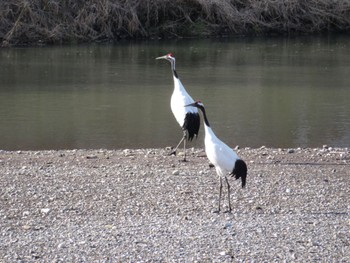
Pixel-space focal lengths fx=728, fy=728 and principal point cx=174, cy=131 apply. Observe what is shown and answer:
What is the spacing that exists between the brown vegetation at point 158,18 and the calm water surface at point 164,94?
44.9 inches

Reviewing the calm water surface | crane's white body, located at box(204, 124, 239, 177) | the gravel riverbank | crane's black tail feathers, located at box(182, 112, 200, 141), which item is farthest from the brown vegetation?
crane's white body, located at box(204, 124, 239, 177)

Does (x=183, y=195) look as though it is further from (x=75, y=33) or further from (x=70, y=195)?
(x=75, y=33)

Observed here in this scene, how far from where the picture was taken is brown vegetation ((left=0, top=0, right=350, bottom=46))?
79.9ft

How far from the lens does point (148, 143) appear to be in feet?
41.0

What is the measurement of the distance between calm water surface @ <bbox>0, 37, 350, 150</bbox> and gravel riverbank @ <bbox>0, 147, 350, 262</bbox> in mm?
2349

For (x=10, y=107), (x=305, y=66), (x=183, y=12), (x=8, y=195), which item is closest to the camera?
(x=8, y=195)

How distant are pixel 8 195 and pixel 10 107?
24.1 feet

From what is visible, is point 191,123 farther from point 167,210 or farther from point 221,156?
point 167,210

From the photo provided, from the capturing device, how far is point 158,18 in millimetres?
26422

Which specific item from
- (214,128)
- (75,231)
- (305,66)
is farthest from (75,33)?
(75,231)

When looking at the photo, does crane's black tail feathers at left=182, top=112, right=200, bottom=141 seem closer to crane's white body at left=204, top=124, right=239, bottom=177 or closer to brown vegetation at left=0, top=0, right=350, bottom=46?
crane's white body at left=204, top=124, right=239, bottom=177

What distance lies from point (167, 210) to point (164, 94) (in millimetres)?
8757

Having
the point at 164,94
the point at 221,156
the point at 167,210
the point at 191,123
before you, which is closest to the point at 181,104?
the point at 191,123

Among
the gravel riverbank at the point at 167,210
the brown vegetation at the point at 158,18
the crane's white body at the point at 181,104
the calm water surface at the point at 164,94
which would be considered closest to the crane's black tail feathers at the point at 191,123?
the crane's white body at the point at 181,104
